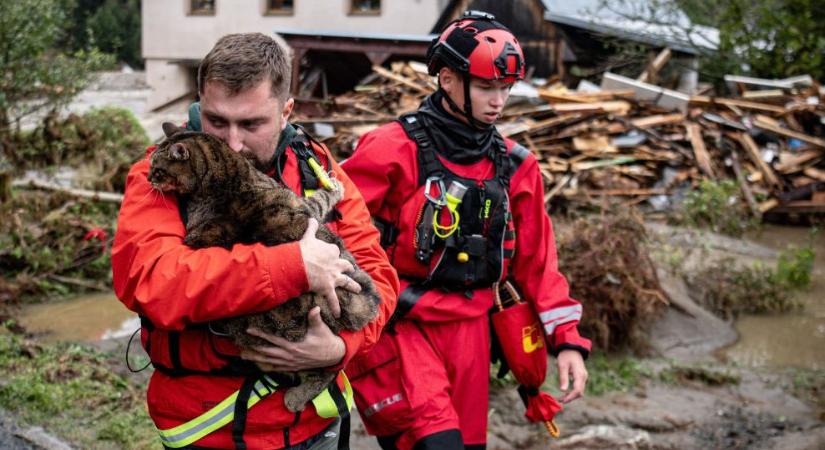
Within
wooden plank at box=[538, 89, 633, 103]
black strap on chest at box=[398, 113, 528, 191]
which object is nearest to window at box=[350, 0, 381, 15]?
wooden plank at box=[538, 89, 633, 103]

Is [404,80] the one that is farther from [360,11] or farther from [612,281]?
[360,11]

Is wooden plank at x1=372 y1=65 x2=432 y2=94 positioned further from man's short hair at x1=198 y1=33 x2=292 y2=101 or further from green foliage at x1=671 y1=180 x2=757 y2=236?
man's short hair at x1=198 y1=33 x2=292 y2=101

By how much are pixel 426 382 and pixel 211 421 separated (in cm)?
139

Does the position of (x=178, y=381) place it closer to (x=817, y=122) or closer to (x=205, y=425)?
(x=205, y=425)

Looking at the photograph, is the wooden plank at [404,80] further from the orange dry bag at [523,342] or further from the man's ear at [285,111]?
the man's ear at [285,111]

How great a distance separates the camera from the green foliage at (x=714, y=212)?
13.0m

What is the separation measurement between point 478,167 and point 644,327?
4667 millimetres

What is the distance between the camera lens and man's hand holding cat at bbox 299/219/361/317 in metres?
2.64

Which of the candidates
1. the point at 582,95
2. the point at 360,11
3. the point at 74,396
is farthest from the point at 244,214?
the point at 360,11

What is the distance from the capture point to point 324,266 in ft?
8.77

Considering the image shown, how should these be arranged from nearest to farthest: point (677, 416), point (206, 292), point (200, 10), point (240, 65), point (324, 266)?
point (206, 292) < point (324, 266) < point (240, 65) < point (677, 416) < point (200, 10)

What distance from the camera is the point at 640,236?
27.8 feet

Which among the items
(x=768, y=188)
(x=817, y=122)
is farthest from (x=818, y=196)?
(x=817, y=122)

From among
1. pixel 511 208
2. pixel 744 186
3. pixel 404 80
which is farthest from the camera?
pixel 404 80
